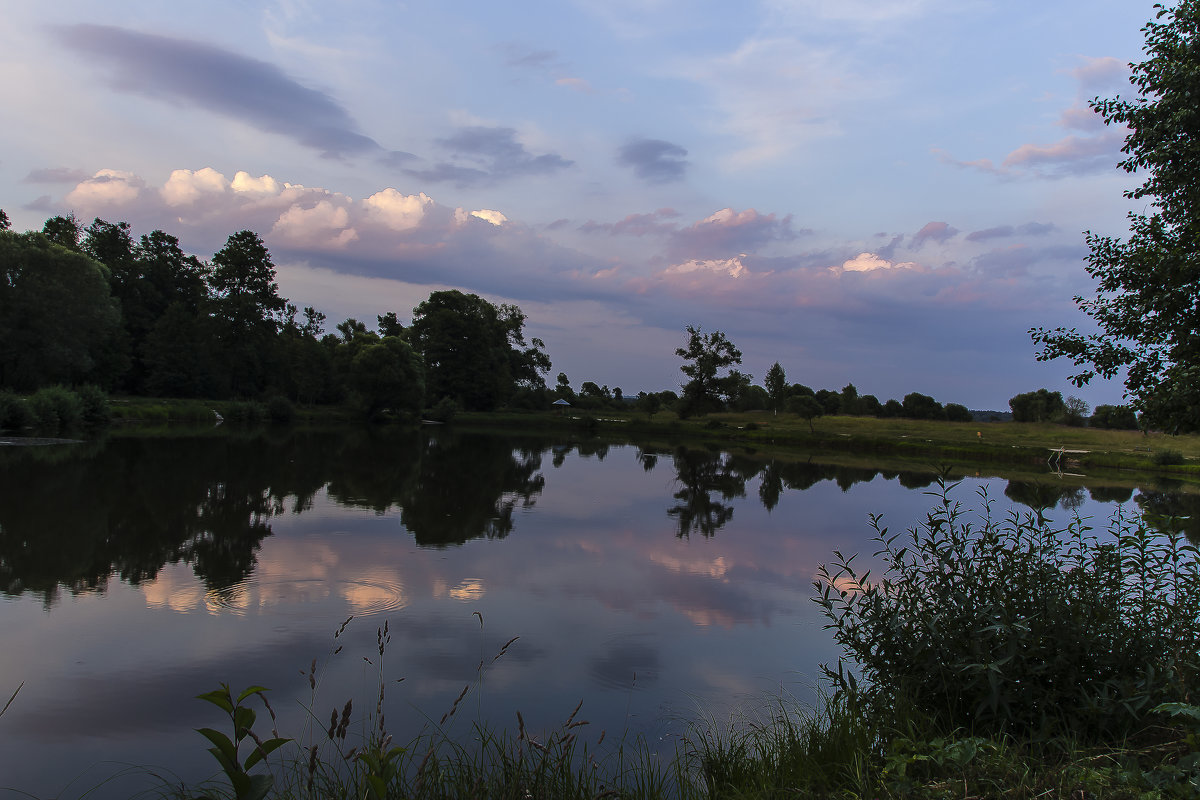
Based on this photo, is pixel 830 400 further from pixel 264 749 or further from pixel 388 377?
pixel 264 749

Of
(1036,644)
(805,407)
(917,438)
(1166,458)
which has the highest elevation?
(805,407)

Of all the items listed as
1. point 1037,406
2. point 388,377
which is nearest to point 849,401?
point 1037,406

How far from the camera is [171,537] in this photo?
36.8 ft

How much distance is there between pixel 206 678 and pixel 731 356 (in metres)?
64.5

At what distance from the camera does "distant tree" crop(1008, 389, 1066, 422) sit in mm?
63781

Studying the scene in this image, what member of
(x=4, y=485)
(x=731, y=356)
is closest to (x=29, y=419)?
(x=4, y=485)

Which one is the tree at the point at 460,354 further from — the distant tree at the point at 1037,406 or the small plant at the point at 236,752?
the small plant at the point at 236,752

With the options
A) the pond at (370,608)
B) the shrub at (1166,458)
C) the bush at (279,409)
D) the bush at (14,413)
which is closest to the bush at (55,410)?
the bush at (14,413)

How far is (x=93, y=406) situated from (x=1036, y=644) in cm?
4144

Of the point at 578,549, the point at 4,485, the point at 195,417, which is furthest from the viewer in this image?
the point at 195,417

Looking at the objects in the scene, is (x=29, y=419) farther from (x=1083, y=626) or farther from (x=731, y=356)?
(x=731, y=356)

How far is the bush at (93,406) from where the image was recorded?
3434cm

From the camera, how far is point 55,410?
97.8 feet

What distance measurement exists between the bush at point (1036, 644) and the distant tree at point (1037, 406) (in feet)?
224
